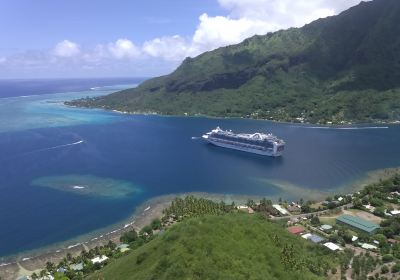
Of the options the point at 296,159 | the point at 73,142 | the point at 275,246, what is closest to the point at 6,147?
the point at 73,142

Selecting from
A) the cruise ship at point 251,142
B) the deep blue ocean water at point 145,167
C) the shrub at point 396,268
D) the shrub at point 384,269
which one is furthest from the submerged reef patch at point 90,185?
the shrub at point 396,268

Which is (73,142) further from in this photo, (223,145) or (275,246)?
(275,246)

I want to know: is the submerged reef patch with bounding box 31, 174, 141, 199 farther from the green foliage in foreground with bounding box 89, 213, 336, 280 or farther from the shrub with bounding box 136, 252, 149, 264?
the shrub with bounding box 136, 252, 149, 264

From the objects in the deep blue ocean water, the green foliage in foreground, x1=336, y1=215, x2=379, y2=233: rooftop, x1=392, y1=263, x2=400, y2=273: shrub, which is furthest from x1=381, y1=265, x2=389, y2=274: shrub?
the deep blue ocean water

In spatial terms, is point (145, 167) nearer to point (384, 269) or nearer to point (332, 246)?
point (332, 246)

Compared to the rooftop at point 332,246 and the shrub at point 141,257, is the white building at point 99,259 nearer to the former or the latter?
the shrub at point 141,257
